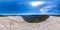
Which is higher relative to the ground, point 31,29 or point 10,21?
point 10,21

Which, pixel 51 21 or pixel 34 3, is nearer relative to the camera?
pixel 34 3

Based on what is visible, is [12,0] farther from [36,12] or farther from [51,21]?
[51,21]

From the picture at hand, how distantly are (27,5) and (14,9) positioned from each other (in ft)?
0.13

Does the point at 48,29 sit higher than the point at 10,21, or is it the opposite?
the point at 10,21

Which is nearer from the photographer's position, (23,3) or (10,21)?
(23,3)

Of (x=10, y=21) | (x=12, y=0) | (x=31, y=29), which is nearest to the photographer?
(x=12, y=0)

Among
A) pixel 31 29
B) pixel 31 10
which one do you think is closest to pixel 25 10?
pixel 31 10

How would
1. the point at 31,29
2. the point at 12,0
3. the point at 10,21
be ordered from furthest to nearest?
1. the point at 10,21
2. the point at 31,29
3. the point at 12,0

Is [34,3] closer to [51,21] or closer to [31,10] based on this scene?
[31,10]

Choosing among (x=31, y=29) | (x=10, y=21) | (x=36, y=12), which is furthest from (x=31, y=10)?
(x=10, y=21)

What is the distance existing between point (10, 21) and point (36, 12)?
Answer: 1.70m

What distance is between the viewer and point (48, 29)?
176cm

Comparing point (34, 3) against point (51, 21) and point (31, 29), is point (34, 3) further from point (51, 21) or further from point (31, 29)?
point (51, 21)

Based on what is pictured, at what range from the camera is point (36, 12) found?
1.20 feet
